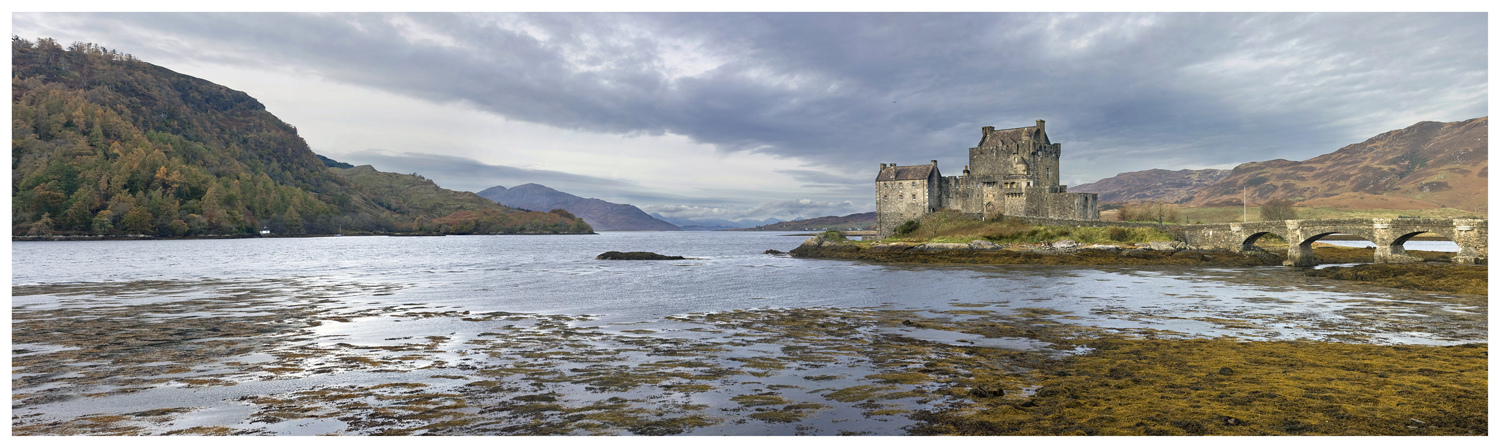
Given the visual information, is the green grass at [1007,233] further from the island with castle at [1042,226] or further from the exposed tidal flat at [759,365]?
the exposed tidal flat at [759,365]

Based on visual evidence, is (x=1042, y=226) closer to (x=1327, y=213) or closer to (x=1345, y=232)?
(x=1345, y=232)

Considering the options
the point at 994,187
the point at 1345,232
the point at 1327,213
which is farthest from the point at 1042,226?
the point at 1327,213

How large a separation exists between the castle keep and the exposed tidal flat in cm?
4810

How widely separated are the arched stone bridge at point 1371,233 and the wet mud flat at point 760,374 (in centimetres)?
2898

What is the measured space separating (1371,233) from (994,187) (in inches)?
1489

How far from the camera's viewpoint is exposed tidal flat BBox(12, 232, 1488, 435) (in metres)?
9.48

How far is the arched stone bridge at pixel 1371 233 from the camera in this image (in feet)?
142

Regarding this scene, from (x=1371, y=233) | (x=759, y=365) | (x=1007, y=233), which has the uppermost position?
(x=1371, y=233)

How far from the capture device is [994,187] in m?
82.8

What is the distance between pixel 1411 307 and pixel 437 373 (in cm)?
3300

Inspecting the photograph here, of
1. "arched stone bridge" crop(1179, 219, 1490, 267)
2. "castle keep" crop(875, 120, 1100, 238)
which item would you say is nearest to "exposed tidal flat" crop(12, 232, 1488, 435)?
"arched stone bridge" crop(1179, 219, 1490, 267)

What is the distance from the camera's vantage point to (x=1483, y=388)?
34.0 ft

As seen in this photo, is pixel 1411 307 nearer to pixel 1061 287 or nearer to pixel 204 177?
pixel 1061 287
